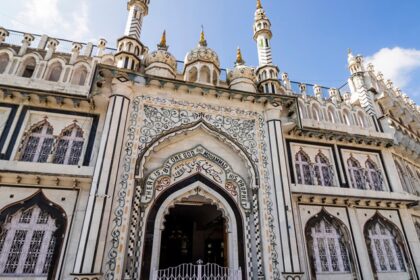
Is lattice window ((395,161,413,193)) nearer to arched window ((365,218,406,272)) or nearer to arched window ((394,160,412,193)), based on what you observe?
arched window ((394,160,412,193))

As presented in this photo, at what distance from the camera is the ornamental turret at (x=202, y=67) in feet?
34.4

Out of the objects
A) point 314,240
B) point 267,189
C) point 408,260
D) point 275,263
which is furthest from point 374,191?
point 275,263

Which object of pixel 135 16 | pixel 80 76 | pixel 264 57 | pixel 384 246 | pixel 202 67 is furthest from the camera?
pixel 264 57

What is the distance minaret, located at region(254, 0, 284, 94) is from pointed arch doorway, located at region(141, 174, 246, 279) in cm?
502

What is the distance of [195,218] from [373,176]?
829 centimetres

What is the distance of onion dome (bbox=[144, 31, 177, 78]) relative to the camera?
10.0 m

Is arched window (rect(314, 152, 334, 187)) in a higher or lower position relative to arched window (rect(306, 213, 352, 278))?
higher

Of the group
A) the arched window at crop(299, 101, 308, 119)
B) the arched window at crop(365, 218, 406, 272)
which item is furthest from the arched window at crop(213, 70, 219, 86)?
the arched window at crop(365, 218, 406, 272)

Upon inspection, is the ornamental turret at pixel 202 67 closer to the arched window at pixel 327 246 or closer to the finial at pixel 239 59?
the finial at pixel 239 59

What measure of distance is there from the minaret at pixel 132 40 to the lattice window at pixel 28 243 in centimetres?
554

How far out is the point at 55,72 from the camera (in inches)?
383

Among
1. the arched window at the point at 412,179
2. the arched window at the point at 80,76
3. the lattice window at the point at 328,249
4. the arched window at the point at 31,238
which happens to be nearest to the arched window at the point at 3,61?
the arched window at the point at 80,76

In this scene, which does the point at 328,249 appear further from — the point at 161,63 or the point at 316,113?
the point at 161,63

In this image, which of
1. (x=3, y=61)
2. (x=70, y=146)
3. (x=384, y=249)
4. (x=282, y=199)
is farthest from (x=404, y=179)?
(x=3, y=61)
